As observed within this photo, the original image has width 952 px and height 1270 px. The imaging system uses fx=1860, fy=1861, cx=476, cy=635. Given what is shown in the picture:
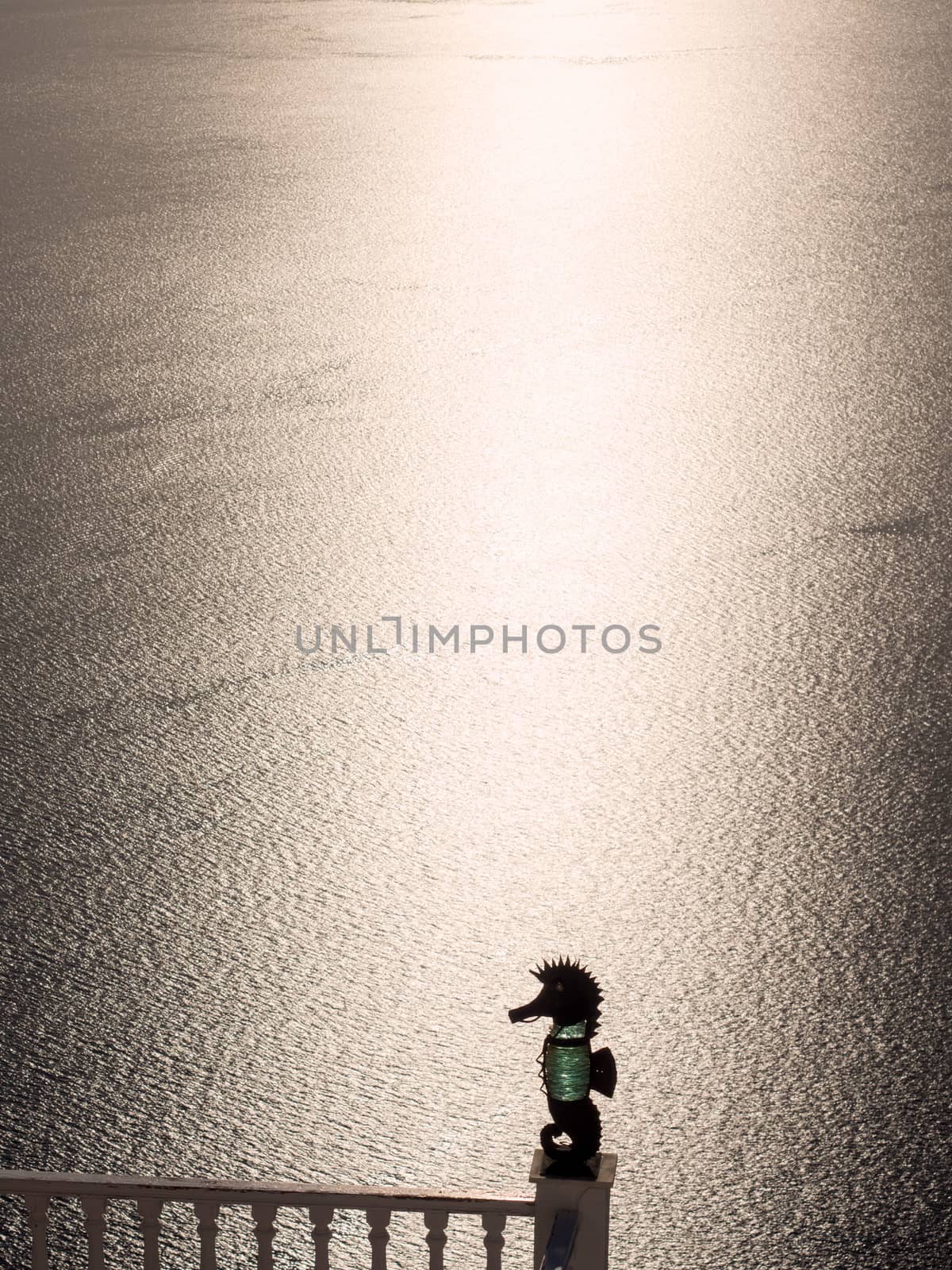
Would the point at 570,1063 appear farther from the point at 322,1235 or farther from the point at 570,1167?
the point at 322,1235

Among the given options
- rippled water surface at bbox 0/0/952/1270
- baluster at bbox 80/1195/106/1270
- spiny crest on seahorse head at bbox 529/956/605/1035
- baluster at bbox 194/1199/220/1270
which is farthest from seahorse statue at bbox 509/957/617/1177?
rippled water surface at bbox 0/0/952/1270

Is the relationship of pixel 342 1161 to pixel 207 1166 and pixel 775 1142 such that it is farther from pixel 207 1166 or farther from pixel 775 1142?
pixel 775 1142

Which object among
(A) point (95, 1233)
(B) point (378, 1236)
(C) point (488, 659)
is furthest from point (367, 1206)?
(C) point (488, 659)

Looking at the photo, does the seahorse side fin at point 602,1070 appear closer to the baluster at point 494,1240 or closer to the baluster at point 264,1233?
the baluster at point 494,1240

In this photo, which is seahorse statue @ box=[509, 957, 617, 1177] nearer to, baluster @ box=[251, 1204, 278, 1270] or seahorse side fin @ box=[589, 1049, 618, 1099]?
seahorse side fin @ box=[589, 1049, 618, 1099]

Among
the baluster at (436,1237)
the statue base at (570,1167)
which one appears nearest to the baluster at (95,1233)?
A: the baluster at (436,1237)

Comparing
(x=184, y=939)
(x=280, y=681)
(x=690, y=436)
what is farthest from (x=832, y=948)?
(x=690, y=436)
